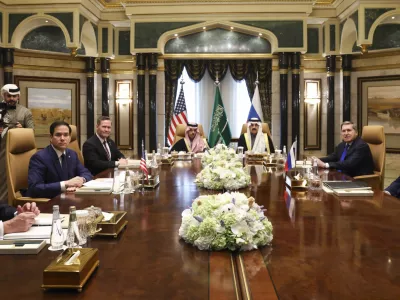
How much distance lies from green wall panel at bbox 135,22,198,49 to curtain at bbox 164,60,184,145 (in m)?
0.87

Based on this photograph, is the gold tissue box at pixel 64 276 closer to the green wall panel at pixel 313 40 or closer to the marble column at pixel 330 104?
the marble column at pixel 330 104

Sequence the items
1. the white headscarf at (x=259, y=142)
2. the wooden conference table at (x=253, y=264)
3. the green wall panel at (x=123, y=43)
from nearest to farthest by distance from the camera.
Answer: the wooden conference table at (x=253, y=264) < the white headscarf at (x=259, y=142) < the green wall panel at (x=123, y=43)

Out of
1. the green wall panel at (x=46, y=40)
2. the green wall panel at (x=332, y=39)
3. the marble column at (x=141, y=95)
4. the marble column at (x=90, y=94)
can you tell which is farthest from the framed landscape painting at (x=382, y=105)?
the green wall panel at (x=46, y=40)

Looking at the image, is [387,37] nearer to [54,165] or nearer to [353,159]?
[353,159]

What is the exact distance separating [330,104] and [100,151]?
19.0ft

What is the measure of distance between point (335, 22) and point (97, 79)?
5.31 meters

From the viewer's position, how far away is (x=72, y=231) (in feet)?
4.84

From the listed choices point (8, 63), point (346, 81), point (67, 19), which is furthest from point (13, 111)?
point (346, 81)

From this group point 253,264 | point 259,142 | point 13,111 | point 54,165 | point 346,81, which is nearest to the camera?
point 253,264

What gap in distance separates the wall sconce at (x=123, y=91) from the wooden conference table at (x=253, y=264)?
7.54 meters

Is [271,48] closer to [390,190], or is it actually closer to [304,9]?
[304,9]

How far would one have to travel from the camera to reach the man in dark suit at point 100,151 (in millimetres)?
4680

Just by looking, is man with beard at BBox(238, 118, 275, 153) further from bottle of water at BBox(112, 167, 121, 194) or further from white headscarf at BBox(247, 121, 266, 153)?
bottle of water at BBox(112, 167, 121, 194)

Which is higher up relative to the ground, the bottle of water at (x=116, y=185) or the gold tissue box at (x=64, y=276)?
the bottle of water at (x=116, y=185)
